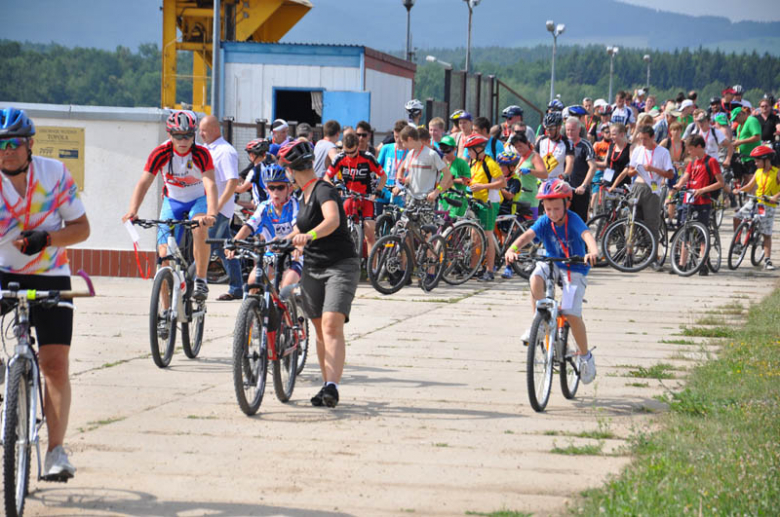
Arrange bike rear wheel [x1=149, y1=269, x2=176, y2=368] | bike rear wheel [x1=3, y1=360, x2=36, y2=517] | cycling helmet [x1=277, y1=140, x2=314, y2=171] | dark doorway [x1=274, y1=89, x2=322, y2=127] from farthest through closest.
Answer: dark doorway [x1=274, y1=89, x2=322, y2=127] → bike rear wheel [x1=149, y1=269, x2=176, y2=368] → cycling helmet [x1=277, y1=140, x2=314, y2=171] → bike rear wheel [x1=3, y1=360, x2=36, y2=517]

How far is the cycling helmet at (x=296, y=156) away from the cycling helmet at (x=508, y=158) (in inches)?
329

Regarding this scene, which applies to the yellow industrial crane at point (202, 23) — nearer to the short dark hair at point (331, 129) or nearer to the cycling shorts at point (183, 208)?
the short dark hair at point (331, 129)

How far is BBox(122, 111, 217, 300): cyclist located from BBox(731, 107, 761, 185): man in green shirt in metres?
17.3

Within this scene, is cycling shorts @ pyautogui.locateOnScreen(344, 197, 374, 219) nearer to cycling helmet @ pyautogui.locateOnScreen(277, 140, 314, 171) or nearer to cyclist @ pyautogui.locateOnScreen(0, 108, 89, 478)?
cycling helmet @ pyautogui.locateOnScreen(277, 140, 314, 171)

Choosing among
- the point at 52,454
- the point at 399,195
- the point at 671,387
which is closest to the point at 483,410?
the point at 671,387

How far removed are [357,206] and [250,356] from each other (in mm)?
7036

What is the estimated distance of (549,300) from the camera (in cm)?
814

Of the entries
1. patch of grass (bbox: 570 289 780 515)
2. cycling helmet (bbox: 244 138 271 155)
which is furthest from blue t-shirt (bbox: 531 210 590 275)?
cycling helmet (bbox: 244 138 271 155)

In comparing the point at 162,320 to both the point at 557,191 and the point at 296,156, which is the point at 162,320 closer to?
the point at 296,156

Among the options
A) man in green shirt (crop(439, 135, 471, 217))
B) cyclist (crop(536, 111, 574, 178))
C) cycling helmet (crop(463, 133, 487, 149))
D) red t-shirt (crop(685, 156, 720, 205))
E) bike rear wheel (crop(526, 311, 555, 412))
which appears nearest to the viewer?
bike rear wheel (crop(526, 311, 555, 412))

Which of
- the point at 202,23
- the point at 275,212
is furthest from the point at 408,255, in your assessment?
the point at 202,23

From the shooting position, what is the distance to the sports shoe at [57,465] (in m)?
5.59

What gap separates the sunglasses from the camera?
558 cm

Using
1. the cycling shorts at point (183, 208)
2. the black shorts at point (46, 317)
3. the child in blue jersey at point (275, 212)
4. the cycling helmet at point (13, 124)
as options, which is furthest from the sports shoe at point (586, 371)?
the cycling helmet at point (13, 124)
